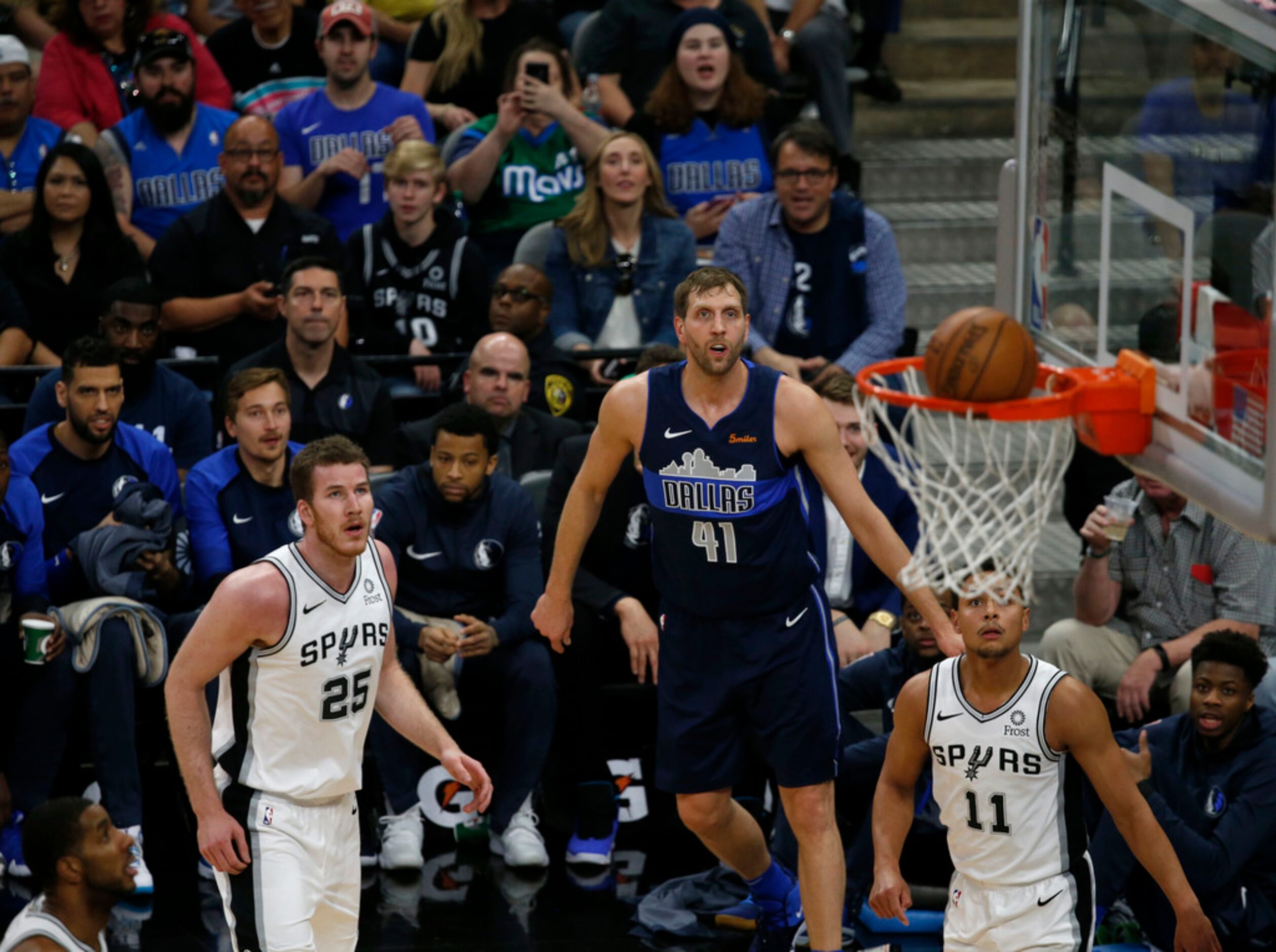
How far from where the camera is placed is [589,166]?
8305 mm

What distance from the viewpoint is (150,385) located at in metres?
7.61

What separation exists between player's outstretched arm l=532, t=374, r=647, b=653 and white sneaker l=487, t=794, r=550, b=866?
1.38 metres

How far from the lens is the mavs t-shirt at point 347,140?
29.8ft

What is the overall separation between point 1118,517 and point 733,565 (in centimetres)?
200

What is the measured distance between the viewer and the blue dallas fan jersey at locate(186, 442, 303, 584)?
6.93 m

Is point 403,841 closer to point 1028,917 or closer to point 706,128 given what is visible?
point 1028,917

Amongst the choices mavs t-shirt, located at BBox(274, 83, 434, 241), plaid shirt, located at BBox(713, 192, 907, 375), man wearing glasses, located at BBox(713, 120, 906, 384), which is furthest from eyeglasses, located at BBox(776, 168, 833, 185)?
mavs t-shirt, located at BBox(274, 83, 434, 241)

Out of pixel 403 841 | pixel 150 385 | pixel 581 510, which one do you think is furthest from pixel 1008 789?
pixel 150 385

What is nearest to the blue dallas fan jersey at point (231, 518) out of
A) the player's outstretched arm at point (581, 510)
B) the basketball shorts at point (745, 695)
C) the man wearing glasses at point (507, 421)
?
the man wearing glasses at point (507, 421)

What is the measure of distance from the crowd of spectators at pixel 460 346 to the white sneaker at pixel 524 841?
0.08ft

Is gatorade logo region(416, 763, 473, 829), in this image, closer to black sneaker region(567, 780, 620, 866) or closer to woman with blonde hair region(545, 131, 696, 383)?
black sneaker region(567, 780, 620, 866)

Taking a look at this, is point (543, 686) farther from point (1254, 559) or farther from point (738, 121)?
point (738, 121)

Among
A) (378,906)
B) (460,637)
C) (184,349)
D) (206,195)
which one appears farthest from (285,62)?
(378,906)

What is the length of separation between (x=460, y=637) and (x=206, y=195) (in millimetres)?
3418
